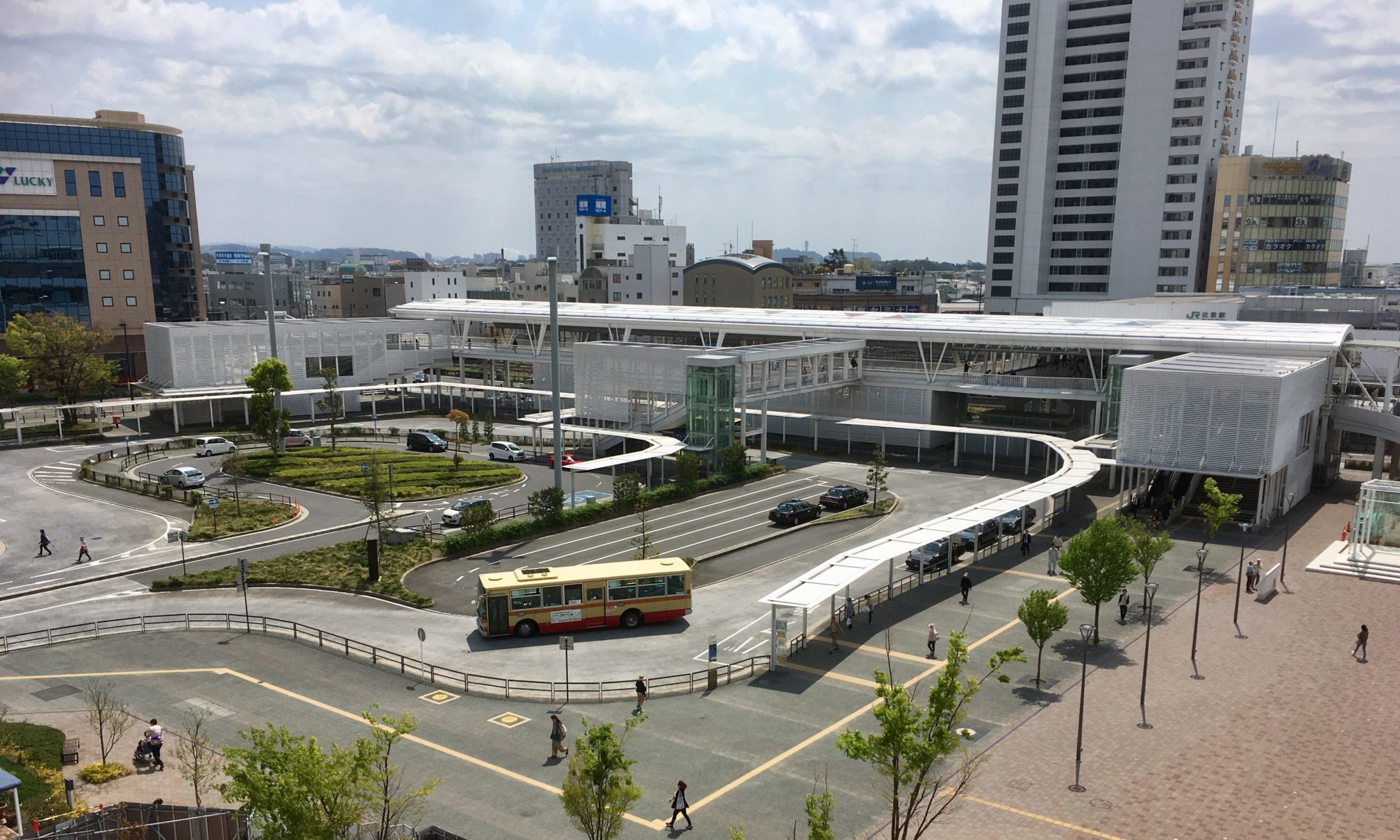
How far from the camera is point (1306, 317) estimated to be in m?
88.6

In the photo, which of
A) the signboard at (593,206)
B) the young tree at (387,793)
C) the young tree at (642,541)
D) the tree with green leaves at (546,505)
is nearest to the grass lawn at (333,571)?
the tree with green leaves at (546,505)

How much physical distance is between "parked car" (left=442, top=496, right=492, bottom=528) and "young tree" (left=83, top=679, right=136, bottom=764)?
17333 millimetres

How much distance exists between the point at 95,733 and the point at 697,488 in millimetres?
31028

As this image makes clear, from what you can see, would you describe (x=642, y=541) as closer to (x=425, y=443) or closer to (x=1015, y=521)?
(x=1015, y=521)

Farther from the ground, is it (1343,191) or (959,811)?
(1343,191)

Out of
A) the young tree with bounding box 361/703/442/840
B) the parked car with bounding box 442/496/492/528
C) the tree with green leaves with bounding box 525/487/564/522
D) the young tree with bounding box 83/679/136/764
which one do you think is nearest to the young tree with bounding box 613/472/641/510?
the tree with green leaves with bounding box 525/487/564/522

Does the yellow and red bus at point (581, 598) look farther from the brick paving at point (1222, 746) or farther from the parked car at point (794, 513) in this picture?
the parked car at point (794, 513)

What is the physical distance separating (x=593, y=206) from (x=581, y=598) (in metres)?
143

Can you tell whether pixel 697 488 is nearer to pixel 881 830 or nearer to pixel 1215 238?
pixel 881 830

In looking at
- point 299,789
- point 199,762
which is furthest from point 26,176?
point 299,789

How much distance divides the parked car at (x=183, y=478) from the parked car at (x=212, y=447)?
9430mm

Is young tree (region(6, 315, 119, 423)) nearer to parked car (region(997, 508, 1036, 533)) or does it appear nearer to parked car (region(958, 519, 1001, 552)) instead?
parked car (region(958, 519, 1001, 552))

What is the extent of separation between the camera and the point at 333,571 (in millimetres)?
36250

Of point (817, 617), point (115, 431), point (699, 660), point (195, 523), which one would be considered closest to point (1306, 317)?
point (817, 617)
